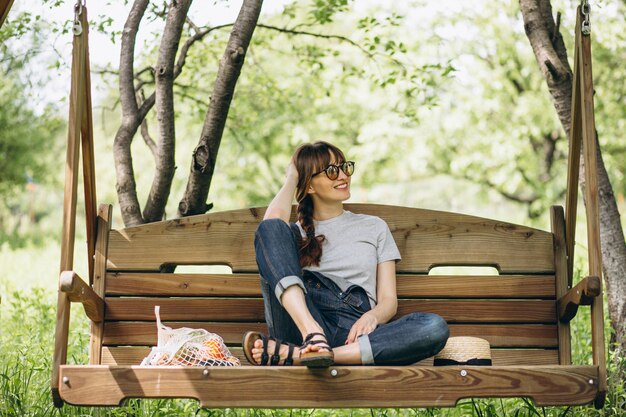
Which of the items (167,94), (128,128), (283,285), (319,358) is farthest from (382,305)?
(128,128)

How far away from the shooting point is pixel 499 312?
142 inches

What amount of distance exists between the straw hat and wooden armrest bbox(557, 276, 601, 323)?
368 mm

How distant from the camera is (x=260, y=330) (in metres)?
3.64

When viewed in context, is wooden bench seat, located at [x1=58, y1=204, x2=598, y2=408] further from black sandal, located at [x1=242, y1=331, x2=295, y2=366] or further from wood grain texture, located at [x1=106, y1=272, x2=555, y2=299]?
black sandal, located at [x1=242, y1=331, x2=295, y2=366]

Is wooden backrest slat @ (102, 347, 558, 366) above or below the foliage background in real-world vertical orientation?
below

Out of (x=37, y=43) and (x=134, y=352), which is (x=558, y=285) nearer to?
(x=134, y=352)

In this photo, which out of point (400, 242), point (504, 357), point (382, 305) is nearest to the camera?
point (382, 305)

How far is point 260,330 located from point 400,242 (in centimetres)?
69

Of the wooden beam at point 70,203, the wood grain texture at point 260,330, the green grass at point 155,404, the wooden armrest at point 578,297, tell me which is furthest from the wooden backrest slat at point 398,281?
the wooden beam at point 70,203

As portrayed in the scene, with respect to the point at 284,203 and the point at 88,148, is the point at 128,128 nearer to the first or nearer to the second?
the point at 88,148

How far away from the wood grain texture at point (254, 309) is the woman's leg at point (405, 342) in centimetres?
67

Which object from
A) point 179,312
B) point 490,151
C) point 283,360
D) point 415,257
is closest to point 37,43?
point 179,312

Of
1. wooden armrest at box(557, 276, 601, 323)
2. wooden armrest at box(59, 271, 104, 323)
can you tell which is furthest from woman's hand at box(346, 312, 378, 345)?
wooden armrest at box(59, 271, 104, 323)

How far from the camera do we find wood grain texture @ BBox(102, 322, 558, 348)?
3574mm
